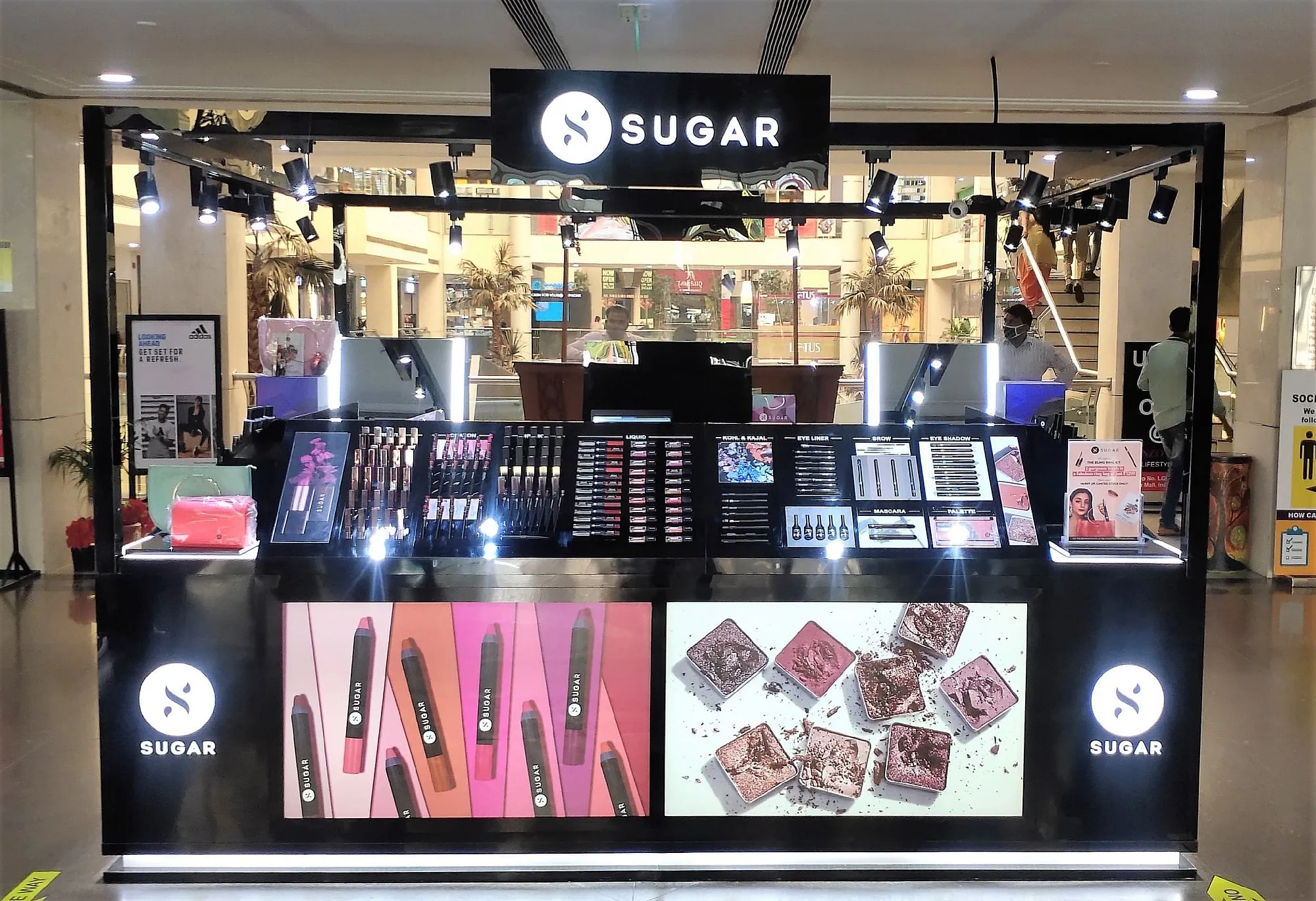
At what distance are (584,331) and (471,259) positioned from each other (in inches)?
92.8

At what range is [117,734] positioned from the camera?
123 inches

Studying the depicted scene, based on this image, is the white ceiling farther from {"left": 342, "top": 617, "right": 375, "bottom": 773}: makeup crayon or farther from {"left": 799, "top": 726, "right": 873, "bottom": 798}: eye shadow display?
{"left": 799, "top": 726, "right": 873, "bottom": 798}: eye shadow display

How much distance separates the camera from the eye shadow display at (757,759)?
10.3ft

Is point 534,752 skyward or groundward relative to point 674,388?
groundward

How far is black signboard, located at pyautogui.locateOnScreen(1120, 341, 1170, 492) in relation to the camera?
8.64 meters

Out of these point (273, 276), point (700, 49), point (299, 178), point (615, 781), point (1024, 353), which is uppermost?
point (700, 49)

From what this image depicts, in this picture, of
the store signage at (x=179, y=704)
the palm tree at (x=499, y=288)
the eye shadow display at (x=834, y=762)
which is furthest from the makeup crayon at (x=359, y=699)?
the palm tree at (x=499, y=288)

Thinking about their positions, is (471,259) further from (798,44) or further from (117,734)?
(117,734)

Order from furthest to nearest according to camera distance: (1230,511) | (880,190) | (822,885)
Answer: (1230,511), (880,190), (822,885)

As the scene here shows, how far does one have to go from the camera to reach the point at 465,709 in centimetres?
314

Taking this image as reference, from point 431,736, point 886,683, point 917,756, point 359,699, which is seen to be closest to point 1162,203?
point 886,683

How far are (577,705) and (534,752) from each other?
0.63 ft

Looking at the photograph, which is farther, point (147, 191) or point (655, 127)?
point (147, 191)

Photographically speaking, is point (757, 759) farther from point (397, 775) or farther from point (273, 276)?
point (273, 276)
